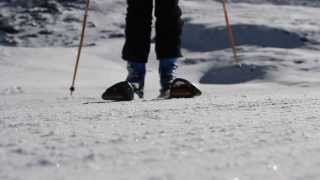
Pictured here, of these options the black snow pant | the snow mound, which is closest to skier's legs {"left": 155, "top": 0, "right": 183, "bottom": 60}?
the black snow pant

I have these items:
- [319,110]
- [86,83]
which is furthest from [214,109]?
[86,83]

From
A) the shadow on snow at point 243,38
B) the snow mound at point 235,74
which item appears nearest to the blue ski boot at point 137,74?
the snow mound at point 235,74

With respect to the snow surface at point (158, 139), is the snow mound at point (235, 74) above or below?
below

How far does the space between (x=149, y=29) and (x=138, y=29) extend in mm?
83

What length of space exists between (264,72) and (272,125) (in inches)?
187

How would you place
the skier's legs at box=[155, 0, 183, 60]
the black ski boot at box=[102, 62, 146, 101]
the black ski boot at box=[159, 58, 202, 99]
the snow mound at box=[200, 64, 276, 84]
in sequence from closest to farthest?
1. the black ski boot at box=[102, 62, 146, 101]
2. the black ski boot at box=[159, 58, 202, 99]
3. the skier's legs at box=[155, 0, 183, 60]
4. the snow mound at box=[200, 64, 276, 84]

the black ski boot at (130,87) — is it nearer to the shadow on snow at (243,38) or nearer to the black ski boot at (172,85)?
the black ski boot at (172,85)

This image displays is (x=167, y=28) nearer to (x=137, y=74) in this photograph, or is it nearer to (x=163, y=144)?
(x=137, y=74)

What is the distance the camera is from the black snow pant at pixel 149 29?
382 cm

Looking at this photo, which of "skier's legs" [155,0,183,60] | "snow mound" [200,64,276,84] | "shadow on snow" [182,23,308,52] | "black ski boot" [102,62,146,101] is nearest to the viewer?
"black ski boot" [102,62,146,101]

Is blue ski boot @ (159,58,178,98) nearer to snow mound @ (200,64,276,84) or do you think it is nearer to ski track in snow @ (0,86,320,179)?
ski track in snow @ (0,86,320,179)

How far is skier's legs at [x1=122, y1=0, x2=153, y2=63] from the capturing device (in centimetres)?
382

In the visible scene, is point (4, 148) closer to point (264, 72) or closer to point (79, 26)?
point (264, 72)

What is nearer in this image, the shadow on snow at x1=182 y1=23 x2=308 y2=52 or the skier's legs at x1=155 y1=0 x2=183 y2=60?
the skier's legs at x1=155 y1=0 x2=183 y2=60
